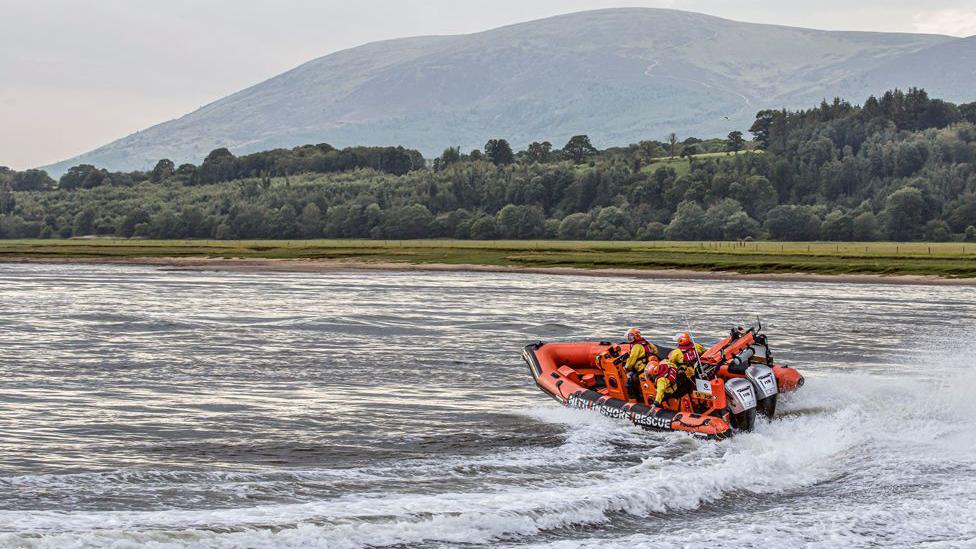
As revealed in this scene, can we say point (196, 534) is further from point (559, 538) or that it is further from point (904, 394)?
point (904, 394)

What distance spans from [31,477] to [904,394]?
18422mm

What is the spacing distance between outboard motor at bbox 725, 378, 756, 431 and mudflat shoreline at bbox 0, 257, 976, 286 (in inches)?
2136

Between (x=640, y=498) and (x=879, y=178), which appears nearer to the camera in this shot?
(x=640, y=498)

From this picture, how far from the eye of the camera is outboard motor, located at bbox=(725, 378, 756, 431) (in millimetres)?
21438

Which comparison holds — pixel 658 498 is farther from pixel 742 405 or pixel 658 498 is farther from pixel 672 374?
pixel 672 374

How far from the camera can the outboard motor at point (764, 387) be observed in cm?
2228

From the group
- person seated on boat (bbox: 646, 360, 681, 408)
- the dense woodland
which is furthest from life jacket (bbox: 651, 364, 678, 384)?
the dense woodland

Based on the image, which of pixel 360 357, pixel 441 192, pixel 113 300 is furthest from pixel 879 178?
pixel 360 357

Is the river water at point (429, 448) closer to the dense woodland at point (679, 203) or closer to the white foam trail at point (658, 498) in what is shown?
the white foam trail at point (658, 498)

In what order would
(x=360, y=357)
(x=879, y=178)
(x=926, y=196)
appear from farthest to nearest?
(x=879, y=178)
(x=926, y=196)
(x=360, y=357)

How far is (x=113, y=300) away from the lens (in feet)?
181

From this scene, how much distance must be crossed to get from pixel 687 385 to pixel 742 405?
1.24m

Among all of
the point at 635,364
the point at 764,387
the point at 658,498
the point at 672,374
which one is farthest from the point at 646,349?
the point at 658,498

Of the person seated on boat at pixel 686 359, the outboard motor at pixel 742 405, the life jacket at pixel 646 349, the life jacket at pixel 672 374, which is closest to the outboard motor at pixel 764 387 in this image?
the outboard motor at pixel 742 405
